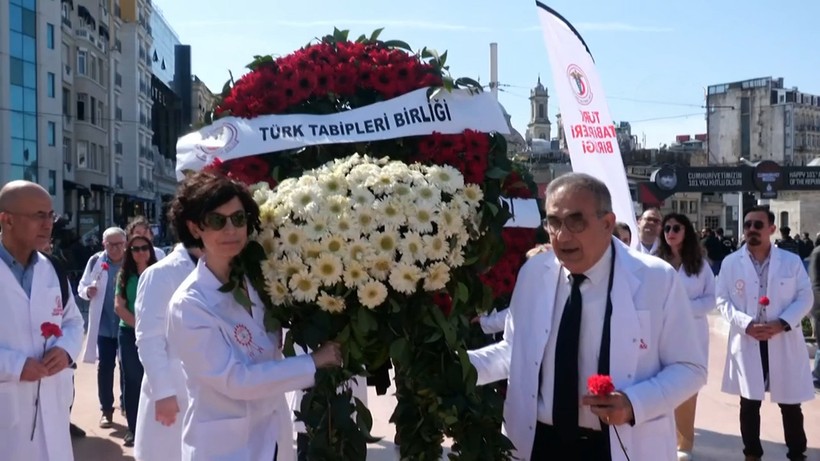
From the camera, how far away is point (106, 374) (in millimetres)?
7926

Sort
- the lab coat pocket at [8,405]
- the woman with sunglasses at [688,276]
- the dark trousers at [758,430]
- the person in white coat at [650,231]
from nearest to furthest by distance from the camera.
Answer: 1. the lab coat pocket at [8,405]
2. the dark trousers at [758,430]
3. the woman with sunglasses at [688,276]
4. the person in white coat at [650,231]

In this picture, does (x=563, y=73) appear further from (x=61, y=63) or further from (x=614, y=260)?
(x=61, y=63)

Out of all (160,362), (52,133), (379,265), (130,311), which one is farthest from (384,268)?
(52,133)

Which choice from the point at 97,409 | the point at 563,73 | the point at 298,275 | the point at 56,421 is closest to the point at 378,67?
the point at 298,275

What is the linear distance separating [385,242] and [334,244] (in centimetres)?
17

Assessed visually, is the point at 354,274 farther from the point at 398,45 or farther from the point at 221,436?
the point at 398,45

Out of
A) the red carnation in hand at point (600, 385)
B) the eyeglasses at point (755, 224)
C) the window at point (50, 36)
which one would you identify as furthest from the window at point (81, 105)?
the red carnation in hand at point (600, 385)

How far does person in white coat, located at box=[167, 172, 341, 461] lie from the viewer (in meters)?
2.90

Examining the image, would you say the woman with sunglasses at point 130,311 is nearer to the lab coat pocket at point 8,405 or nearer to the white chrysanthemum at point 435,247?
the lab coat pocket at point 8,405

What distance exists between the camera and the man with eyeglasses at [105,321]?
792 centimetres

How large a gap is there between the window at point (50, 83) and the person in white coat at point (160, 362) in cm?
4424

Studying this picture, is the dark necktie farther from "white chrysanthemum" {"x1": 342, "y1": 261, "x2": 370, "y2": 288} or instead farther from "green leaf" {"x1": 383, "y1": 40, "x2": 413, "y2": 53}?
"green leaf" {"x1": 383, "y1": 40, "x2": 413, "y2": 53}

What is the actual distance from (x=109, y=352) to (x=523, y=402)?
5.87m

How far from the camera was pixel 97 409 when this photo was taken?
8.55 m
